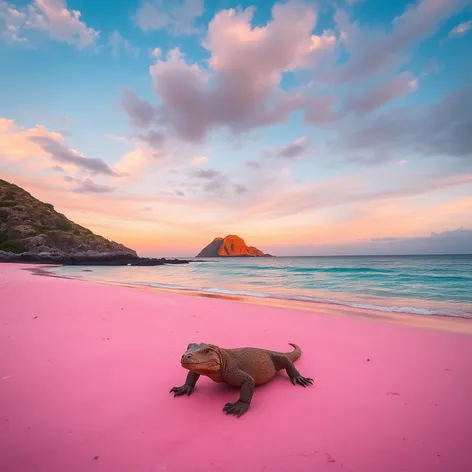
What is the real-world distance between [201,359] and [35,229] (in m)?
89.8

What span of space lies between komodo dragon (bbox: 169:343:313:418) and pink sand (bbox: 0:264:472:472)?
133mm

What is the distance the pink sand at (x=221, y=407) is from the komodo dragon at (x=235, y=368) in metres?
0.13

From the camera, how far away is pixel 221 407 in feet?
9.45

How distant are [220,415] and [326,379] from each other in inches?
67.9

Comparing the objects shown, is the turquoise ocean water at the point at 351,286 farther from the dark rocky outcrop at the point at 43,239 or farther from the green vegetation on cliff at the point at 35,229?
the green vegetation on cliff at the point at 35,229

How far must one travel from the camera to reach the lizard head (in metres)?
2.61

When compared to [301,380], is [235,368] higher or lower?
higher

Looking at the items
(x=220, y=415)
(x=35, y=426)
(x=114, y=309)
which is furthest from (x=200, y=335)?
(x=114, y=309)

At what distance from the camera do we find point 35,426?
2.39 meters

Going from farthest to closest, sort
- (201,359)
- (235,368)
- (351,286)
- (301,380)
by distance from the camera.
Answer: (351,286), (301,380), (235,368), (201,359)

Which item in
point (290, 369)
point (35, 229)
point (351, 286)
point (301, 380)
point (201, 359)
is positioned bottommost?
point (351, 286)

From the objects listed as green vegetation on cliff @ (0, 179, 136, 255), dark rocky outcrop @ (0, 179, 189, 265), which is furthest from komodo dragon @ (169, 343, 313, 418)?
green vegetation on cliff @ (0, 179, 136, 255)

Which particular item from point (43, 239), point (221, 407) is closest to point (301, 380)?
point (221, 407)

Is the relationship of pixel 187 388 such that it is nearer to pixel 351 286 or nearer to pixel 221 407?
pixel 221 407
